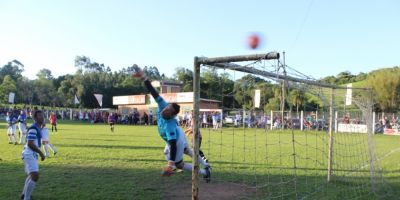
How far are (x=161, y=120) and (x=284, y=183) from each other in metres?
4.14

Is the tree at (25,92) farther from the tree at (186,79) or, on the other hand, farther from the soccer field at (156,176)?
the soccer field at (156,176)

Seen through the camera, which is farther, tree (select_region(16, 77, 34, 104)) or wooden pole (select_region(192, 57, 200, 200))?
tree (select_region(16, 77, 34, 104))

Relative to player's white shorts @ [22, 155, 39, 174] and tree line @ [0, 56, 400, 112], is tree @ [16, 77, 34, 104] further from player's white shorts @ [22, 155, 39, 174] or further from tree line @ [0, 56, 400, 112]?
player's white shorts @ [22, 155, 39, 174]

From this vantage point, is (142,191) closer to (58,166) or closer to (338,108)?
(58,166)

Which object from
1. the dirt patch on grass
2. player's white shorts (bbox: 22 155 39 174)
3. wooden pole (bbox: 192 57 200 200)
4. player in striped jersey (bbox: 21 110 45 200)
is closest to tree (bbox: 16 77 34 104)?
the dirt patch on grass

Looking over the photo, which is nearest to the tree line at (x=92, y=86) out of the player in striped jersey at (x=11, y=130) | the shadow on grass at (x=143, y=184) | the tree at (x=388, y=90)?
the tree at (x=388, y=90)

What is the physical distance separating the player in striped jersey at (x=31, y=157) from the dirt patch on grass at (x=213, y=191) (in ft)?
8.91

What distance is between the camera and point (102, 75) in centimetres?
10562

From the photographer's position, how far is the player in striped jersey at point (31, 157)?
8250mm

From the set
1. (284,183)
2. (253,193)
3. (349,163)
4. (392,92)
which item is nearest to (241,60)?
(253,193)

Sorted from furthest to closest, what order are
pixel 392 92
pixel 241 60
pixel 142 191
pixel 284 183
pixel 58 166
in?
1. pixel 392 92
2. pixel 58 166
3. pixel 284 183
4. pixel 142 191
5. pixel 241 60

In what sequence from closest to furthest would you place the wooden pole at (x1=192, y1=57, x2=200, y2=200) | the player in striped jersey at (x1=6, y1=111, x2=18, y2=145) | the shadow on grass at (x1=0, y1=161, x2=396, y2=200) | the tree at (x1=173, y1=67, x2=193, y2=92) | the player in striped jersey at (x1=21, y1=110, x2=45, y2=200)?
the wooden pole at (x1=192, y1=57, x2=200, y2=200), the player in striped jersey at (x1=21, y1=110, x2=45, y2=200), the shadow on grass at (x1=0, y1=161, x2=396, y2=200), the player in striped jersey at (x1=6, y1=111, x2=18, y2=145), the tree at (x1=173, y1=67, x2=193, y2=92)

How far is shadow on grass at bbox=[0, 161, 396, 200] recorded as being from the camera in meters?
9.16

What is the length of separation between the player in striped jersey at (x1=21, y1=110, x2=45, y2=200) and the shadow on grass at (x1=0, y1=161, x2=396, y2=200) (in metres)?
0.56
